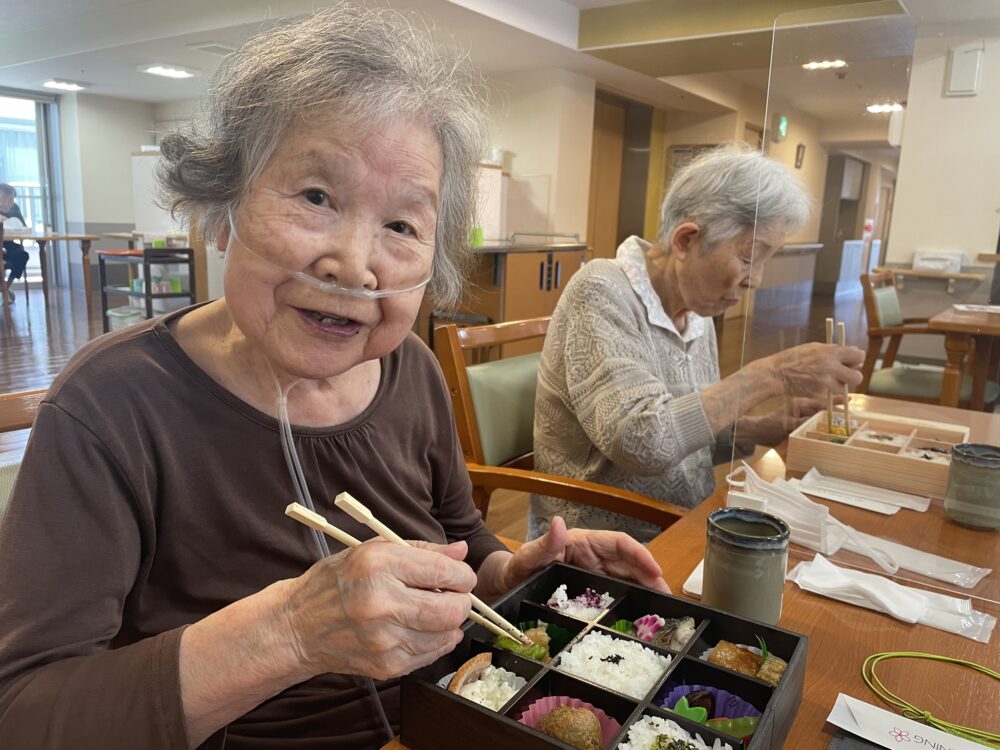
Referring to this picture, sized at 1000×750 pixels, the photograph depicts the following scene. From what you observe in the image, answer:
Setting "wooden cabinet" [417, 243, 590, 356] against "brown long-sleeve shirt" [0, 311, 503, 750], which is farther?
"wooden cabinet" [417, 243, 590, 356]

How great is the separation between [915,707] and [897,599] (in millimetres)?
233

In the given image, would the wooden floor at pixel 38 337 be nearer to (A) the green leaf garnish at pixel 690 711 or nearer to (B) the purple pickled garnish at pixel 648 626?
(B) the purple pickled garnish at pixel 648 626

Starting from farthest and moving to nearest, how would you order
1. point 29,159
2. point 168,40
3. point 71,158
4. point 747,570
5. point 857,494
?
point 71,158 < point 29,159 < point 168,40 < point 857,494 < point 747,570

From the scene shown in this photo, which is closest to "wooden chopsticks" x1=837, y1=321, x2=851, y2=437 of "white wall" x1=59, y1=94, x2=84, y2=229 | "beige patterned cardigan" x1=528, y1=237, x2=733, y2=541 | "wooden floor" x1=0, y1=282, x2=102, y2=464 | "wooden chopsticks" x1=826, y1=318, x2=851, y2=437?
"wooden chopsticks" x1=826, y1=318, x2=851, y2=437

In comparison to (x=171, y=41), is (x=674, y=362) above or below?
below

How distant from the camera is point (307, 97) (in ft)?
2.49

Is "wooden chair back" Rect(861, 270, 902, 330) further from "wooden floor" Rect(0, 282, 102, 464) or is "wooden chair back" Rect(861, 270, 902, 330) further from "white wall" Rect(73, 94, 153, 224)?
"white wall" Rect(73, 94, 153, 224)

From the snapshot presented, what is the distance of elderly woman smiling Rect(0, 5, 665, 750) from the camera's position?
62 centimetres

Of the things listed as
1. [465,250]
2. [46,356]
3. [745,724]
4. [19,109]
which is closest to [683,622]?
[745,724]

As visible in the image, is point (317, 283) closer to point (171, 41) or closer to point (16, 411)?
point (16, 411)

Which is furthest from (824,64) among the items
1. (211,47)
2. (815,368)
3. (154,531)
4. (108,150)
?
(108,150)

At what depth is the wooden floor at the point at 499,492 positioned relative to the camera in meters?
1.28

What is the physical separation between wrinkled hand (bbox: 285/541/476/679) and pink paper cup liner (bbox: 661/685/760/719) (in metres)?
0.21

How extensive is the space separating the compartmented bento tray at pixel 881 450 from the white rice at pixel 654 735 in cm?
88
